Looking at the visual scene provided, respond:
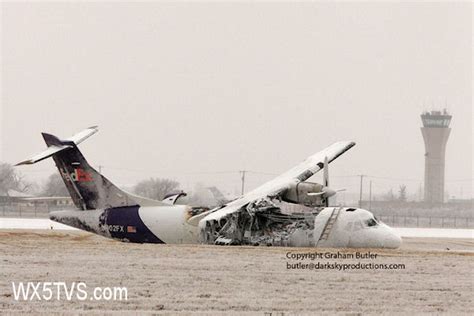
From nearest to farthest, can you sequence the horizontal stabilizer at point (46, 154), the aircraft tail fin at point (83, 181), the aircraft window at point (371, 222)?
the aircraft window at point (371, 222) < the horizontal stabilizer at point (46, 154) < the aircraft tail fin at point (83, 181)

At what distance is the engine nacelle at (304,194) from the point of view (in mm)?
39656

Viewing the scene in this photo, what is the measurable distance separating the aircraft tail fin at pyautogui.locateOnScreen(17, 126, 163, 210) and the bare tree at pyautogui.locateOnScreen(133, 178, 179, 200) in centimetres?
8788

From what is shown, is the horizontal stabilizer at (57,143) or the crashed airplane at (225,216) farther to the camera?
the horizontal stabilizer at (57,143)

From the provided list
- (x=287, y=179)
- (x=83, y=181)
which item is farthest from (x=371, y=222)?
(x=83, y=181)

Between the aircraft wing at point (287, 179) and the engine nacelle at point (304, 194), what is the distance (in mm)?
338

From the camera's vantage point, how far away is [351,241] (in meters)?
36.6

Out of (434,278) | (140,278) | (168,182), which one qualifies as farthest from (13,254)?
(168,182)

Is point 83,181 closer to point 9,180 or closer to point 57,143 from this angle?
point 57,143

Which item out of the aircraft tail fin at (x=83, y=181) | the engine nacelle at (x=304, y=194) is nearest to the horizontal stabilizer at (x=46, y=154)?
the aircraft tail fin at (x=83, y=181)

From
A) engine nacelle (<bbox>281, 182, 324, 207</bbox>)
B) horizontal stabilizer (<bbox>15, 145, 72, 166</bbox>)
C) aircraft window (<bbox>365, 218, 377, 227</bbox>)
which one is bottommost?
aircraft window (<bbox>365, 218, 377, 227</bbox>)

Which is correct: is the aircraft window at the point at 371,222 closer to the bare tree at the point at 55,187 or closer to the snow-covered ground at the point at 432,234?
the snow-covered ground at the point at 432,234

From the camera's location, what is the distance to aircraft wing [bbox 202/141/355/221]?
124 ft

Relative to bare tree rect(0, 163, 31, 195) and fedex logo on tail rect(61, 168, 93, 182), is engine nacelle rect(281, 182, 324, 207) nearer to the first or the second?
fedex logo on tail rect(61, 168, 93, 182)

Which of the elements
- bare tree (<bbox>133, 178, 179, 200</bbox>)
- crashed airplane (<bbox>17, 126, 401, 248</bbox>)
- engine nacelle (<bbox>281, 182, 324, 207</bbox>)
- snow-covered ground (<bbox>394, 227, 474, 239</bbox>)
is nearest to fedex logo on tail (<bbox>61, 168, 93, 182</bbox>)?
crashed airplane (<bbox>17, 126, 401, 248</bbox>)
